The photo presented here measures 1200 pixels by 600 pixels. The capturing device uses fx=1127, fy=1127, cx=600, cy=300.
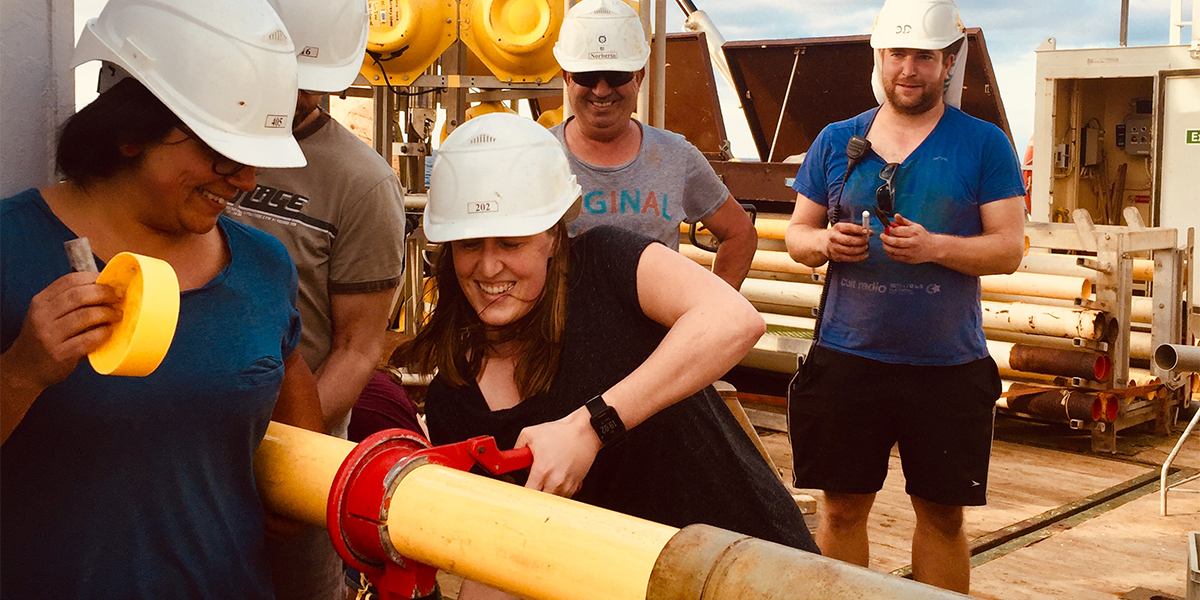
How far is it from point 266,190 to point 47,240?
962 mm

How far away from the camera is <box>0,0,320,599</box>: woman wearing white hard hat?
1427mm

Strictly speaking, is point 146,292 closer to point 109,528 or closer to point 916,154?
point 109,528

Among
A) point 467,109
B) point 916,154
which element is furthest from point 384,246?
point 467,109

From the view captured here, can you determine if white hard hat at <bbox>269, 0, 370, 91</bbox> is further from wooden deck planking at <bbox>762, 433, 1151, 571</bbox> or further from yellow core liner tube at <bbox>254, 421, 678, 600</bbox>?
wooden deck planking at <bbox>762, 433, 1151, 571</bbox>

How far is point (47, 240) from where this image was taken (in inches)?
56.4

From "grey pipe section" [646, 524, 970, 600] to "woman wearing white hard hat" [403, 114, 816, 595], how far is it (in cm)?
71

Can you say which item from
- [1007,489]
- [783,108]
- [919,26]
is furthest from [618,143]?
[783,108]

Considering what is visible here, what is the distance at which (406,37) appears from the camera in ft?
19.2

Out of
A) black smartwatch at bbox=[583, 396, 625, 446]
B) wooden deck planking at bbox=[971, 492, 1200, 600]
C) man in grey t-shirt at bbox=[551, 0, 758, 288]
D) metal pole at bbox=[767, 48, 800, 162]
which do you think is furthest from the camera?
metal pole at bbox=[767, 48, 800, 162]

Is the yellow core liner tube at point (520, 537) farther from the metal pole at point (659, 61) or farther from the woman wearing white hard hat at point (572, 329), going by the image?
the metal pole at point (659, 61)

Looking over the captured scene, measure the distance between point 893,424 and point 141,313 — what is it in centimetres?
265

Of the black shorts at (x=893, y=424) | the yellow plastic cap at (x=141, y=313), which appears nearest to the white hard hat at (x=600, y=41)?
the black shorts at (x=893, y=424)

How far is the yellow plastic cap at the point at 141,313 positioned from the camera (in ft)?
3.75

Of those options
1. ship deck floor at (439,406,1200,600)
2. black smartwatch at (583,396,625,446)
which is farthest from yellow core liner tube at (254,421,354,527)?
ship deck floor at (439,406,1200,600)
